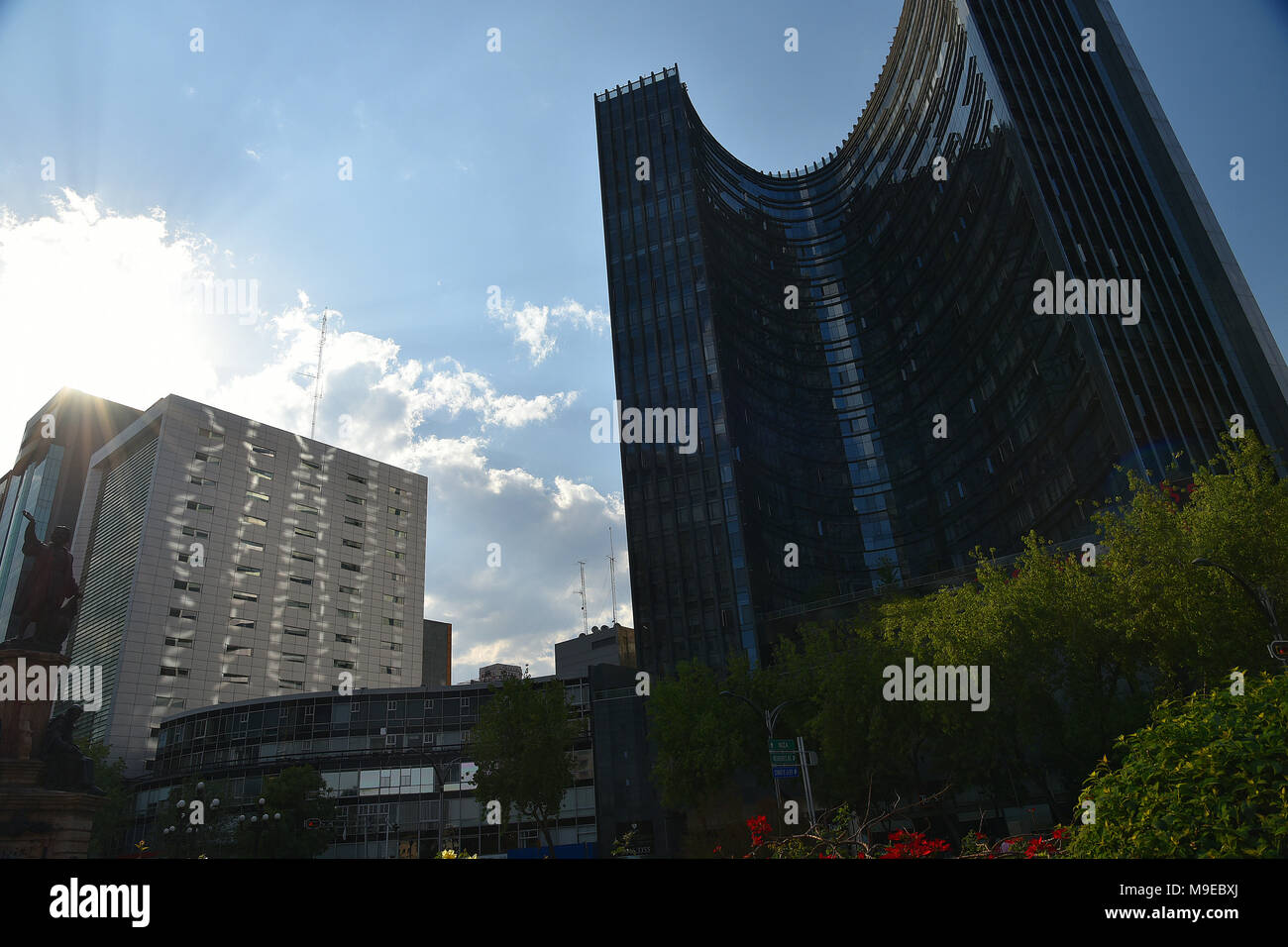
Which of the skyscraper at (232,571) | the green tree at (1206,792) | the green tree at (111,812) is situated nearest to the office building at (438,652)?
the skyscraper at (232,571)

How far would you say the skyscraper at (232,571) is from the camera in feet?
301

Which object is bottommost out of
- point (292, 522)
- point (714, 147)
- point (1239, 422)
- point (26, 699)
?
point (26, 699)

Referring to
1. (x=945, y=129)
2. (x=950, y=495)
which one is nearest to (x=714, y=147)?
(x=945, y=129)

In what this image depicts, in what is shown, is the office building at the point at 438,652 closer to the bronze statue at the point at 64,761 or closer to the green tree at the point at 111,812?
the green tree at the point at 111,812

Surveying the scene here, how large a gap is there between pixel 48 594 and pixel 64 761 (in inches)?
216

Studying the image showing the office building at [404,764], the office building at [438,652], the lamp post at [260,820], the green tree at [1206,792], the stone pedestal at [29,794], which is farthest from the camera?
the office building at [438,652]

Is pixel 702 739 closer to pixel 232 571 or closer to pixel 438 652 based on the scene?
pixel 232 571

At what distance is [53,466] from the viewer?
13288 cm

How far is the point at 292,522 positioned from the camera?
4370 inches

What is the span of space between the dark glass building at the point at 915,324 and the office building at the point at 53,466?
10486cm

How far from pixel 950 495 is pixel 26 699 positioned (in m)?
89.3

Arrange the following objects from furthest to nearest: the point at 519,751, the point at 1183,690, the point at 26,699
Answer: the point at 519,751 < the point at 1183,690 < the point at 26,699

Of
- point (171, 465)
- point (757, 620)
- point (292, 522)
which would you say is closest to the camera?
point (757, 620)
